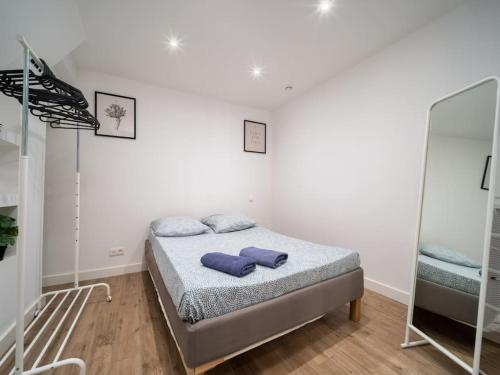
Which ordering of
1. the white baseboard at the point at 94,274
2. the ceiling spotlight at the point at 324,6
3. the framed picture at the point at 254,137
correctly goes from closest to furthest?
1. the ceiling spotlight at the point at 324,6
2. the white baseboard at the point at 94,274
3. the framed picture at the point at 254,137

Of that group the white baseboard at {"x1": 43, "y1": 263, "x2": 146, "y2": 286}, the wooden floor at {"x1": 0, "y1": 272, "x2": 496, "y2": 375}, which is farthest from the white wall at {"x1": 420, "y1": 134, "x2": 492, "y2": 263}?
the white baseboard at {"x1": 43, "y1": 263, "x2": 146, "y2": 286}

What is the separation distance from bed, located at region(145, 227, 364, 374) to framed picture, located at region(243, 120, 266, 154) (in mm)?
2073

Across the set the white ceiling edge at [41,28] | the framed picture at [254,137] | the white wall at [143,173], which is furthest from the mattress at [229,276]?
the framed picture at [254,137]

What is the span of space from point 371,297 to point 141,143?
3318 millimetres

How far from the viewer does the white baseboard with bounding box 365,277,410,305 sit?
2.03m

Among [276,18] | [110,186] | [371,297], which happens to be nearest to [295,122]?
[276,18]

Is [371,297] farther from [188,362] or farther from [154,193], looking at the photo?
[154,193]

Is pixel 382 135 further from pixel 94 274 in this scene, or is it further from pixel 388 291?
pixel 94 274

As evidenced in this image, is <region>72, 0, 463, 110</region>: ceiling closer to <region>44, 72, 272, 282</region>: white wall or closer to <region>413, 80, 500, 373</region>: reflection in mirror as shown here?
<region>44, 72, 272, 282</region>: white wall

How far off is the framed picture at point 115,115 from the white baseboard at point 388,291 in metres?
3.42

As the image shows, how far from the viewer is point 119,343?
4.92 ft

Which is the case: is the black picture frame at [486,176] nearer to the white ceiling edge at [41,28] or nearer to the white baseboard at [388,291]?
the white baseboard at [388,291]

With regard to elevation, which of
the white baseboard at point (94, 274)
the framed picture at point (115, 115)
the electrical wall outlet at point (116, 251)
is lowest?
the white baseboard at point (94, 274)

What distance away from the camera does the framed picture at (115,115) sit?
8.36ft
